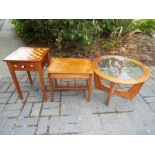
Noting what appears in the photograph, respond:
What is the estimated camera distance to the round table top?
1.97m

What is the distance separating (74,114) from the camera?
6.95ft

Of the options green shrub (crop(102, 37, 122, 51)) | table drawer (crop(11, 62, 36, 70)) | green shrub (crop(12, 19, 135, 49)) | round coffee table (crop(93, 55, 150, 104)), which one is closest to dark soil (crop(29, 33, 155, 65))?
green shrub (crop(102, 37, 122, 51))

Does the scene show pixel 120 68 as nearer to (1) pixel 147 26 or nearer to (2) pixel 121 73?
(2) pixel 121 73

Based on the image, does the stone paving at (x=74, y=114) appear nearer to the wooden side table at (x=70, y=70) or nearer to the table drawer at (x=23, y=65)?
the wooden side table at (x=70, y=70)

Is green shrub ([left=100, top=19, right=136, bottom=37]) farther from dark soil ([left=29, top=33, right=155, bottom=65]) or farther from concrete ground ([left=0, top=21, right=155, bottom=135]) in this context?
concrete ground ([left=0, top=21, right=155, bottom=135])

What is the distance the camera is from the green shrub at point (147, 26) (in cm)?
493

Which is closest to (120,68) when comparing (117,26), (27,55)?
(27,55)

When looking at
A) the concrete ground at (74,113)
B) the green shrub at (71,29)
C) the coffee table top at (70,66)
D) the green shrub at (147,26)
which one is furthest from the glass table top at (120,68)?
the green shrub at (147,26)

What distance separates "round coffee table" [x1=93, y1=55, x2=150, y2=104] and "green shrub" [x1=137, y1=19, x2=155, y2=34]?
10.3 feet

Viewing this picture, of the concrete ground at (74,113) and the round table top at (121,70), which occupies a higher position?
the round table top at (121,70)

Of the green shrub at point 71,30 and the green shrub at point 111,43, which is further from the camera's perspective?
the green shrub at point 111,43

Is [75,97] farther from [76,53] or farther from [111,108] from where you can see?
[76,53]

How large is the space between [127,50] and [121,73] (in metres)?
2.21
